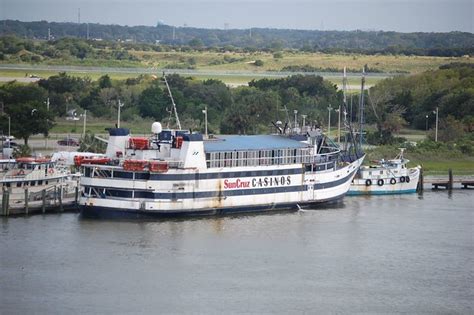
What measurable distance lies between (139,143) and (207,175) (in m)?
3.27

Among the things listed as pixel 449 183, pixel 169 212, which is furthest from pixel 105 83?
pixel 169 212

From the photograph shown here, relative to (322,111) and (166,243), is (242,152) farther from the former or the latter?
(322,111)

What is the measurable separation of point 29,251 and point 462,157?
3926cm

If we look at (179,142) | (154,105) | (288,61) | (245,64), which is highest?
(288,61)

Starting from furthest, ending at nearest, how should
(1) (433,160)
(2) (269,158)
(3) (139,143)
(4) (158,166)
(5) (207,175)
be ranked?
(1) (433,160), (2) (269,158), (3) (139,143), (5) (207,175), (4) (158,166)

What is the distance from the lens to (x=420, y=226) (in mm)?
56031

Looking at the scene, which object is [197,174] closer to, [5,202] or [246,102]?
[5,202]

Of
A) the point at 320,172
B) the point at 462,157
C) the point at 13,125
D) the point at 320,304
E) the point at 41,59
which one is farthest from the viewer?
the point at 41,59

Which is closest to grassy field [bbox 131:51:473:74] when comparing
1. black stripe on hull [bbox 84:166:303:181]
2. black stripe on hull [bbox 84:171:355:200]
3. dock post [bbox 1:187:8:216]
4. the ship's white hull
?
black stripe on hull [bbox 84:171:355:200]

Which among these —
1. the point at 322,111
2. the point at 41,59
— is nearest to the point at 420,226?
the point at 322,111

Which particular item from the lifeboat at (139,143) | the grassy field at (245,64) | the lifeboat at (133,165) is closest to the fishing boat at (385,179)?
the lifeboat at (139,143)

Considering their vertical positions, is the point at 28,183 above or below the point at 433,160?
below

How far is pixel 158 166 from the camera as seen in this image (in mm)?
55250

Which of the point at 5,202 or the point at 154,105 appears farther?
the point at 154,105
